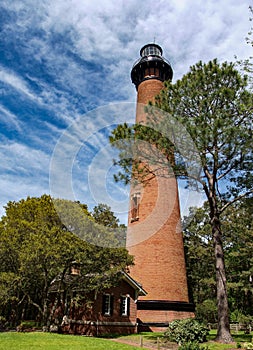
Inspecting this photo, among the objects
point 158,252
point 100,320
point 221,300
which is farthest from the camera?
point 158,252

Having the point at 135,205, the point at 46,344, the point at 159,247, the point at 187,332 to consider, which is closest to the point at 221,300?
the point at 187,332

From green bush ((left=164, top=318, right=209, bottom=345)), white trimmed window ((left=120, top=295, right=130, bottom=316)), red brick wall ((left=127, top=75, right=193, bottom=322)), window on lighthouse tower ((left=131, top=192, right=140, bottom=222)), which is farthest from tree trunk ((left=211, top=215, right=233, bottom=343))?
white trimmed window ((left=120, top=295, right=130, bottom=316))

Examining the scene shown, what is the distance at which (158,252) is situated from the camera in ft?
64.8

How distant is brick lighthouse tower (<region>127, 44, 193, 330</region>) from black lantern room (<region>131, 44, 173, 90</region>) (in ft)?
18.6

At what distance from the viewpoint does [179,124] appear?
13.7m

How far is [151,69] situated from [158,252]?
1430 centimetres

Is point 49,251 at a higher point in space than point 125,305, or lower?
higher

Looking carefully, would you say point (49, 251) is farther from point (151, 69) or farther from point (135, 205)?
point (151, 69)

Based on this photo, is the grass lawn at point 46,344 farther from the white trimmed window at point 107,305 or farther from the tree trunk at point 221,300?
the white trimmed window at point 107,305

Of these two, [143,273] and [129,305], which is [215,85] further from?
[129,305]

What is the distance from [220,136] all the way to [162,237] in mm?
9147

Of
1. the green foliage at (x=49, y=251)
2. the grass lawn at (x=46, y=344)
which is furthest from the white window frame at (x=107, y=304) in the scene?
the grass lawn at (x=46, y=344)

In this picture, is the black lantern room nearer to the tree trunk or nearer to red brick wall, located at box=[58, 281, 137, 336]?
the tree trunk

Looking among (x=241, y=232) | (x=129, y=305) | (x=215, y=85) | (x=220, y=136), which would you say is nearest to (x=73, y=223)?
(x=129, y=305)
